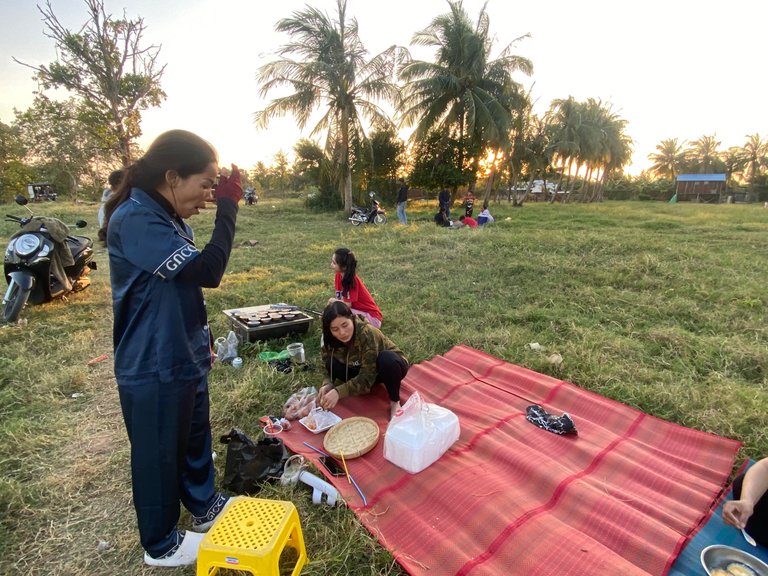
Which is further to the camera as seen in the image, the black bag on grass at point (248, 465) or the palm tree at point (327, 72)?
the palm tree at point (327, 72)

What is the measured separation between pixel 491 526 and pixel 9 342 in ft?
16.3

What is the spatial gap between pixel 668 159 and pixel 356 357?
61689 mm

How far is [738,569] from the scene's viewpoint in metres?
1.69

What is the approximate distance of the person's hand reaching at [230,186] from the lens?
1.72 meters

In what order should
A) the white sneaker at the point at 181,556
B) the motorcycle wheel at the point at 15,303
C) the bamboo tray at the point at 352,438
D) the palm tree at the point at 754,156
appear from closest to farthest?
the white sneaker at the point at 181,556 < the bamboo tray at the point at 352,438 < the motorcycle wheel at the point at 15,303 < the palm tree at the point at 754,156

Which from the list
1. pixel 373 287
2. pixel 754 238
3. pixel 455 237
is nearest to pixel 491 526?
pixel 373 287

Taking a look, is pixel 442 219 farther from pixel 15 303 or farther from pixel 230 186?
pixel 230 186

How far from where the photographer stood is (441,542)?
1.94 meters

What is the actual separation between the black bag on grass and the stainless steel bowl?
215 cm

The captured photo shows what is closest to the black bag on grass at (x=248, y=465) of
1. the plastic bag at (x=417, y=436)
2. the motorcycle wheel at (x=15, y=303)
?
the plastic bag at (x=417, y=436)

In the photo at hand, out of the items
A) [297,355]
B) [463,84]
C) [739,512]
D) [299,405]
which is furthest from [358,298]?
[463,84]

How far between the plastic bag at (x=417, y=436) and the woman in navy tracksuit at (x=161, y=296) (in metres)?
1.21

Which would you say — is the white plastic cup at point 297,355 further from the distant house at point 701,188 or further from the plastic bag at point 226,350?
the distant house at point 701,188

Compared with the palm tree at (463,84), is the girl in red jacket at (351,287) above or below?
below
